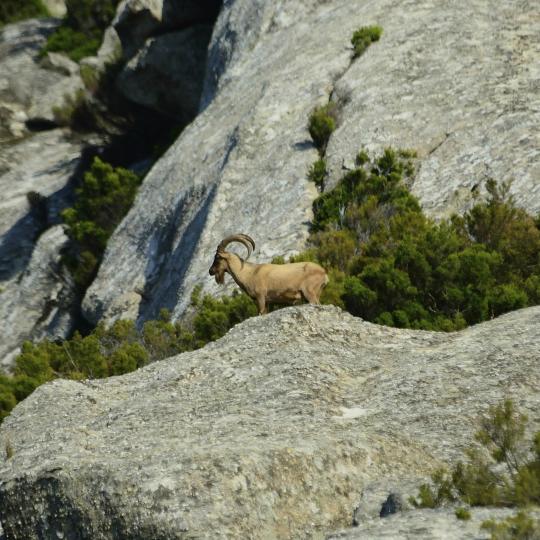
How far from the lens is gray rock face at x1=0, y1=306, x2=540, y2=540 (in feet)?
31.6

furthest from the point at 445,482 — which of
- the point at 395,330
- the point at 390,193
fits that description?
the point at 390,193

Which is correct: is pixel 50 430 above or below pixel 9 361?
above

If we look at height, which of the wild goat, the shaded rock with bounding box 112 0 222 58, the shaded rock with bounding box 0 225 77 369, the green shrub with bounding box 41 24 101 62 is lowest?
the shaded rock with bounding box 0 225 77 369

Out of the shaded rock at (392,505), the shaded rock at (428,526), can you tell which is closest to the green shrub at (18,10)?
the shaded rock at (392,505)

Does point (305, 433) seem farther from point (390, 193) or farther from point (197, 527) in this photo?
point (390, 193)

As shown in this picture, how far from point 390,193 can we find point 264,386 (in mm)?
10513

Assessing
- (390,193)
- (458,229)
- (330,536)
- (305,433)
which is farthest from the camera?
(390,193)

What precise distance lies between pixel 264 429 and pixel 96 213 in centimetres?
2316

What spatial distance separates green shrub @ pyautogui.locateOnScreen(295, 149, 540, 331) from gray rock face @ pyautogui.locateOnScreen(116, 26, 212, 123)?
735 inches

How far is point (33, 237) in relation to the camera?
3766 centimetres

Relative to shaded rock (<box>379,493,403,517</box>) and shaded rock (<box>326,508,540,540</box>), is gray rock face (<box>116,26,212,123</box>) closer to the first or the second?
shaded rock (<box>379,493,403,517</box>)

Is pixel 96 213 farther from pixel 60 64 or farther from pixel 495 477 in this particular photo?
pixel 495 477

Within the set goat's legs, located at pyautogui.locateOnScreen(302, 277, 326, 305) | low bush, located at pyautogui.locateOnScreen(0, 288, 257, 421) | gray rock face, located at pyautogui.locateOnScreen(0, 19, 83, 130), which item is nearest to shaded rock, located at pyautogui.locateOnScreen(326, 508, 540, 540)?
goat's legs, located at pyautogui.locateOnScreen(302, 277, 326, 305)

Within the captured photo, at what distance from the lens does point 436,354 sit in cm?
1246
